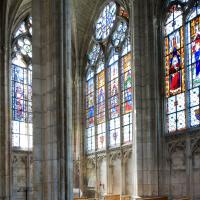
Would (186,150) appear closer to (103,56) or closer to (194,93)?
(194,93)

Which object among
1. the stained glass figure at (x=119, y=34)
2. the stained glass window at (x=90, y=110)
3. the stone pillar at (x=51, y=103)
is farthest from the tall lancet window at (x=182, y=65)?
the stained glass window at (x=90, y=110)

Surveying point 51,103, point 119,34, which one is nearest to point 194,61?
point 51,103

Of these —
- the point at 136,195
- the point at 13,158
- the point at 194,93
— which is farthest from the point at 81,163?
the point at 194,93

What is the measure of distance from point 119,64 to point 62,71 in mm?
11518

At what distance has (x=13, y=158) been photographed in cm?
2641

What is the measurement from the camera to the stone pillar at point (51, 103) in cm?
1241

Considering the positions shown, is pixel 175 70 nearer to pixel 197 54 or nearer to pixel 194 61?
pixel 194 61

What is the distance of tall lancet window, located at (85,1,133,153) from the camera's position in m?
23.6

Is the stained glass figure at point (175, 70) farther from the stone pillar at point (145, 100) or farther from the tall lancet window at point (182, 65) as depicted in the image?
the stone pillar at point (145, 100)

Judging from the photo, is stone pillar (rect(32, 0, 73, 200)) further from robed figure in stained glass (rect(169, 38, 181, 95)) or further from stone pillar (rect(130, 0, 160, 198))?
robed figure in stained glass (rect(169, 38, 181, 95))

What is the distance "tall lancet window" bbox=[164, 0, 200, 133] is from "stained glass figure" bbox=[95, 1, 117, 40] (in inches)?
250

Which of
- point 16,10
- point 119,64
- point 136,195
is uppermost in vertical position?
point 16,10

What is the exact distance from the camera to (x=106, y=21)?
26.2m

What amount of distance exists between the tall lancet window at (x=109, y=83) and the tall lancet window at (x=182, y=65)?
4.26 meters
